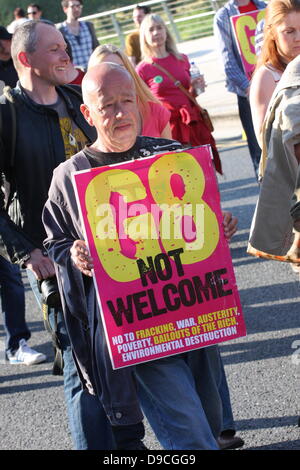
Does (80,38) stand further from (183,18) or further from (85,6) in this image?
(85,6)

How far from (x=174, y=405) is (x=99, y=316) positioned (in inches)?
16.0

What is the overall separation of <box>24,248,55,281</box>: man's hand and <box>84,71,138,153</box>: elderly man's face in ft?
2.72

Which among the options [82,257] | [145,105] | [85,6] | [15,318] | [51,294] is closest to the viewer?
[82,257]

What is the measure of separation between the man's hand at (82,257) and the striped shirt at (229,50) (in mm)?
5210

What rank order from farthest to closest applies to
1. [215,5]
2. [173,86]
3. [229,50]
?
[215,5] → [229,50] → [173,86]

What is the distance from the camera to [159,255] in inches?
135

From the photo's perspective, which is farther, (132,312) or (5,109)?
(5,109)

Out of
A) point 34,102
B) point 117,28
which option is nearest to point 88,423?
point 34,102

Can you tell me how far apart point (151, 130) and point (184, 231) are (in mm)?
1684

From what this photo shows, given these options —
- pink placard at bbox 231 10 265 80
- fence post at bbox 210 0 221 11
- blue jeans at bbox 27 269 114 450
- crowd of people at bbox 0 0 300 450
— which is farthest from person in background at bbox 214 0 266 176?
fence post at bbox 210 0 221 11

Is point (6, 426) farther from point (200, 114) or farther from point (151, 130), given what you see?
point (200, 114)

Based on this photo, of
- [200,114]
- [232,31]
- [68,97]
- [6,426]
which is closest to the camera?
[68,97]
